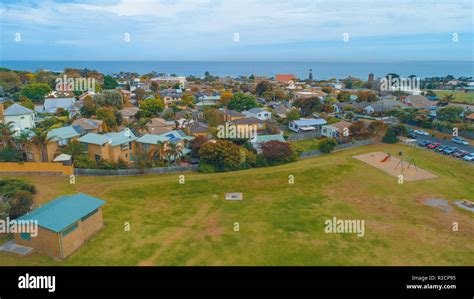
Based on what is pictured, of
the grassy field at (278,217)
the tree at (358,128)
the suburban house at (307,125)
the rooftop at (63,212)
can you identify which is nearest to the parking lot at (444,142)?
the grassy field at (278,217)

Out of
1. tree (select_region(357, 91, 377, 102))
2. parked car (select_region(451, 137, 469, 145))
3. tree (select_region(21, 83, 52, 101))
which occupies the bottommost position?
parked car (select_region(451, 137, 469, 145))

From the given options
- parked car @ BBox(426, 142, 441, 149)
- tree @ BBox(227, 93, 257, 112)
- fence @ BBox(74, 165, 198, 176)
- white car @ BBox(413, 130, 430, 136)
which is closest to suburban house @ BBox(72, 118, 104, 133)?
fence @ BBox(74, 165, 198, 176)

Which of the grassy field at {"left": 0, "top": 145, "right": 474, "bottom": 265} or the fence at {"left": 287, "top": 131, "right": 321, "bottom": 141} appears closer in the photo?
the grassy field at {"left": 0, "top": 145, "right": 474, "bottom": 265}

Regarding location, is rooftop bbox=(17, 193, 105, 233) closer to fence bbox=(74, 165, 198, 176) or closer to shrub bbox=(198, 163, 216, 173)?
fence bbox=(74, 165, 198, 176)

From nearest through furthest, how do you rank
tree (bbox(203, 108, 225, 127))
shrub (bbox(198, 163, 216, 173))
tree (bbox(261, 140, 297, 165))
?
shrub (bbox(198, 163, 216, 173)), tree (bbox(261, 140, 297, 165)), tree (bbox(203, 108, 225, 127))

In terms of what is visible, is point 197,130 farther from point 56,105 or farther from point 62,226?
point 56,105

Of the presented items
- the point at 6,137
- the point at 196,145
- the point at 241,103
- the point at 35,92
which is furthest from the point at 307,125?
the point at 35,92

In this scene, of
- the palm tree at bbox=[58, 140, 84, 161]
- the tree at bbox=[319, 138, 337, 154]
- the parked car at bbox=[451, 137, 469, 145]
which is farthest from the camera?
the parked car at bbox=[451, 137, 469, 145]
